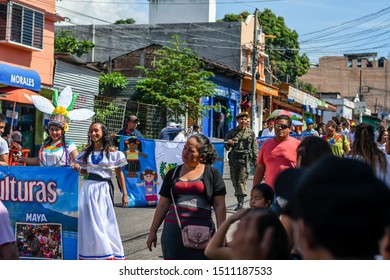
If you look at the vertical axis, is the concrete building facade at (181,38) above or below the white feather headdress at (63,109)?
above

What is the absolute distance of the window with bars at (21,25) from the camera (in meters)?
21.4

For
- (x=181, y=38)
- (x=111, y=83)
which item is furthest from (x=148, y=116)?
(x=181, y=38)

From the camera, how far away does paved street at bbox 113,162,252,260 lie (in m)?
8.04

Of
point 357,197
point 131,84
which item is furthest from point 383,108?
point 357,197

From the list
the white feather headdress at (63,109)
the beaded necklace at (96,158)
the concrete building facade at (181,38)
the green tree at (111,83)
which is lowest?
the beaded necklace at (96,158)

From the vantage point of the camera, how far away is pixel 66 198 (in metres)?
6.98

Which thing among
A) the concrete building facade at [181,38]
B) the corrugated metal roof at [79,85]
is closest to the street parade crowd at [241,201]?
the corrugated metal roof at [79,85]

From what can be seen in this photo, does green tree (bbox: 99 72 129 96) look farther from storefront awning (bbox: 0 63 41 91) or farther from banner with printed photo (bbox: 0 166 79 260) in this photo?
banner with printed photo (bbox: 0 166 79 260)

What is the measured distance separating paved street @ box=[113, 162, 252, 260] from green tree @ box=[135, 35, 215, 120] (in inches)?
536

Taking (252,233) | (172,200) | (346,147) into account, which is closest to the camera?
(252,233)

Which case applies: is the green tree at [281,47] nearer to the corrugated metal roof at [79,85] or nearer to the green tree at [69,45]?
the green tree at [69,45]

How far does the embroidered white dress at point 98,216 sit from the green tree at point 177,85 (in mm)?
19921
